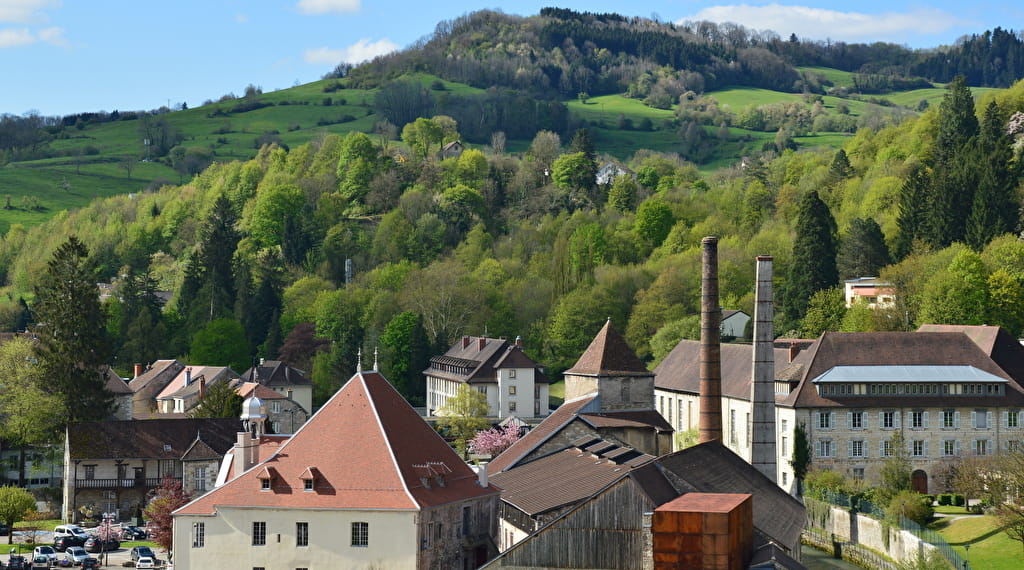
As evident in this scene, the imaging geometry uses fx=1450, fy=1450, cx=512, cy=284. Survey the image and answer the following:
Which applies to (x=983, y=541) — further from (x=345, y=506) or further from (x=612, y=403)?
(x=345, y=506)

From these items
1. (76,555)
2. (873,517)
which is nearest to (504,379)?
(873,517)

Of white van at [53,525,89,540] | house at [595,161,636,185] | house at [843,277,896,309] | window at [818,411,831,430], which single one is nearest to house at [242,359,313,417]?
house at [843,277,896,309]

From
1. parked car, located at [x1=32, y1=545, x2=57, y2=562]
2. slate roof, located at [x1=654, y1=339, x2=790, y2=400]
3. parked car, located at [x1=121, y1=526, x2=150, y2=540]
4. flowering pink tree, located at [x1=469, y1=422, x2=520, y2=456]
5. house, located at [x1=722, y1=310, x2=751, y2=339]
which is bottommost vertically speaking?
parked car, located at [x1=121, y1=526, x2=150, y2=540]

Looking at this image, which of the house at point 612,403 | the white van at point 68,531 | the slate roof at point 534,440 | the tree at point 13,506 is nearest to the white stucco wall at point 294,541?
the slate roof at point 534,440

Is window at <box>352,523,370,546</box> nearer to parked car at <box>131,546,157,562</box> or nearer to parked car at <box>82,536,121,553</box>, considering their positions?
parked car at <box>131,546,157,562</box>

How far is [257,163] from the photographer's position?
193 metres

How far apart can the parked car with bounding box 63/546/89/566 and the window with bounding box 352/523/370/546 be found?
17.8 metres

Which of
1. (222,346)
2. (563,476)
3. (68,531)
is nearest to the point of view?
(563,476)

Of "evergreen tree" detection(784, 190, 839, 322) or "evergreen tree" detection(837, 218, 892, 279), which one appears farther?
"evergreen tree" detection(837, 218, 892, 279)

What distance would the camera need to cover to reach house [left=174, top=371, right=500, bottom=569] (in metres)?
45.4

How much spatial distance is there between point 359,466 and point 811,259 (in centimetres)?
5732

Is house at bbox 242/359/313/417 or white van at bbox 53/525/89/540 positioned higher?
house at bbox 242/359/313/417

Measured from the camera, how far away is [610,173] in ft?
572

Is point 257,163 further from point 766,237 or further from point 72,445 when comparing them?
point 72,445
